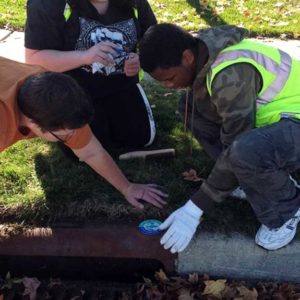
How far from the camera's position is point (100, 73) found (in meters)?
3.13

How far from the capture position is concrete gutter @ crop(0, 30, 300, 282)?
8.10 feet

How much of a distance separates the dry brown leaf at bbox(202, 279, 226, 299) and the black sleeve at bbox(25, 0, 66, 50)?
1.67 m

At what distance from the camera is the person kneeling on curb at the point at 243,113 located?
7.28 feet

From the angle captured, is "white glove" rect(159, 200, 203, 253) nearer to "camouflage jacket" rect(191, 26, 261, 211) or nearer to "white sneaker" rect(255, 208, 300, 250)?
"camouflage jacket" rect(191, 26, 261, 211)

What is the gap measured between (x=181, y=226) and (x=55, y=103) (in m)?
0.88

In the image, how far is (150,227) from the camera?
2.49 metres

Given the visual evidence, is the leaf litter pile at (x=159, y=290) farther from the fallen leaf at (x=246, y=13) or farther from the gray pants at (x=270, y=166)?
the fallen leaf at (x=246, y=13)

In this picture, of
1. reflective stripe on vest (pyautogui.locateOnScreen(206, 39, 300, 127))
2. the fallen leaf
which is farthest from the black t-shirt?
the fallen leaf

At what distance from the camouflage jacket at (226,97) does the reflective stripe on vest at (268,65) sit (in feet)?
0.15

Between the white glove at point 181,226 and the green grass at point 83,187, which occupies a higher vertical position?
the white glove at point 181,226

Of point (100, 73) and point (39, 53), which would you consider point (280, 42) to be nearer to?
point (100, 73)

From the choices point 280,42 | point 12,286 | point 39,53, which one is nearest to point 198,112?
point 39,53

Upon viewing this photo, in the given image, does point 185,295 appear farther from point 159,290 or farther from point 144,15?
point 144,15

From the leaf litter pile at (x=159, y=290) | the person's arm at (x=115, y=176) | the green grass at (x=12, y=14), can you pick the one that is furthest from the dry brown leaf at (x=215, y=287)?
the green grass at (x=12, y=14)
